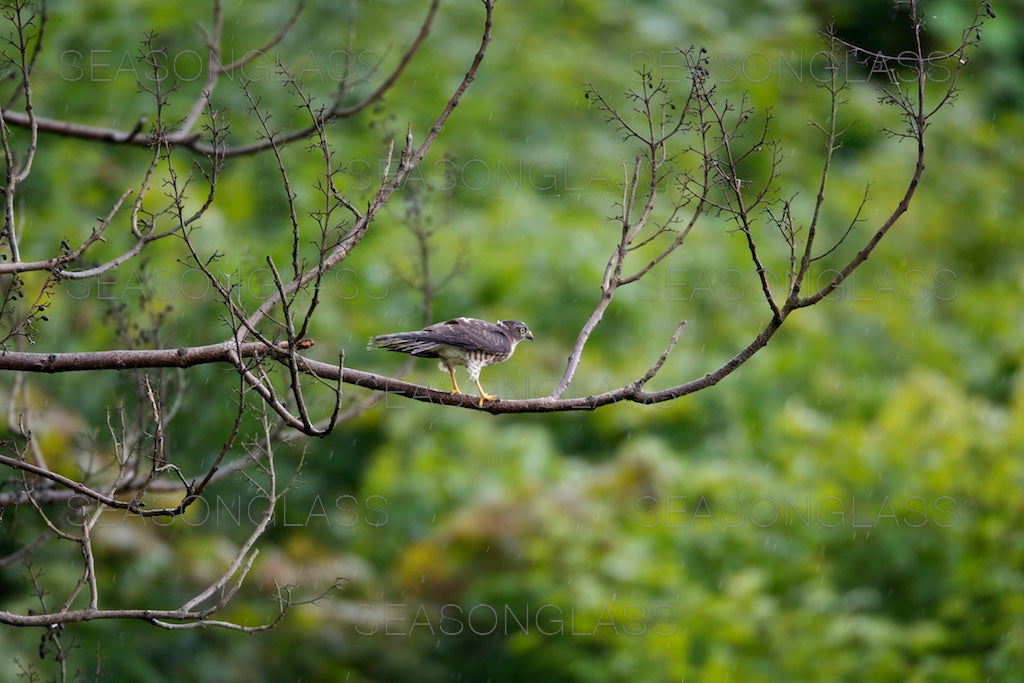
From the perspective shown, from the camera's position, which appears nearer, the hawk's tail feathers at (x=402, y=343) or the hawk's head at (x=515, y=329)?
the hawk's tail feathers at (x=402, y=343)

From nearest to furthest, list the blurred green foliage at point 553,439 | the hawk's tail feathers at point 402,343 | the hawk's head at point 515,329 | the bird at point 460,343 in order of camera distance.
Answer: the hawk's tail feathers at point 402,343 → the bird at point 460,343 → the hawk's head at point 515,329 → the blurred green foliage at point 553,439

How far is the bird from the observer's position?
3.53 meters

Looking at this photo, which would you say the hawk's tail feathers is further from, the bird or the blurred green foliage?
the blurred green foliage

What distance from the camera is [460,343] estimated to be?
3885 millimetres

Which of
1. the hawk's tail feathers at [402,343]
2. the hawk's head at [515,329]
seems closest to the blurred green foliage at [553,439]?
the hawk's head at [515,329]

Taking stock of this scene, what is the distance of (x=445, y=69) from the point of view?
9.64m

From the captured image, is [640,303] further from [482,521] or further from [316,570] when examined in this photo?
[316,570]

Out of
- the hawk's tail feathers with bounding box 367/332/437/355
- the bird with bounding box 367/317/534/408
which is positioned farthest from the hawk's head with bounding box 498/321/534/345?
the hawk's tail feathers with bounding box 367/332/437/355

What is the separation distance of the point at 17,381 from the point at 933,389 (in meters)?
5.64

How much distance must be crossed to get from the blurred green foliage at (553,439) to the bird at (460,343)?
587 mm

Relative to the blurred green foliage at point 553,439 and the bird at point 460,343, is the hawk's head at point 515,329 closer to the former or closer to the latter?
the bird at point 460,343

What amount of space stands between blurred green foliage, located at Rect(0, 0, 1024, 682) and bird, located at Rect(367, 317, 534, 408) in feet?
1.93

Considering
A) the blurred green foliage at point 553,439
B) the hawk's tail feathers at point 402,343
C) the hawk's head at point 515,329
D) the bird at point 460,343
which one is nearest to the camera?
the hawk's tail feathers at point 402,343

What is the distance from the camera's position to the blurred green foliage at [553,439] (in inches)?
239
